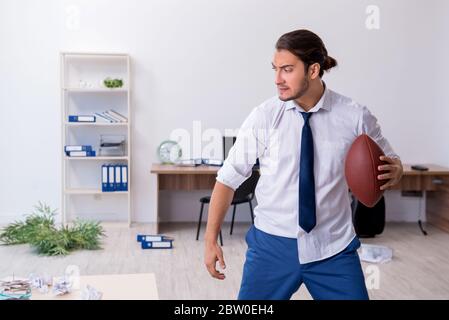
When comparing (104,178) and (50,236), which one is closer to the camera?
(50,236)

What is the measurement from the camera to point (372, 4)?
20.9 ft

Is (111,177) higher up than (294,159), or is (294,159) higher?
(294,159)

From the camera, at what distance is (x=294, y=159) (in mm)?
2328

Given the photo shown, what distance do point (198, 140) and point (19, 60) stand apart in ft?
6.13

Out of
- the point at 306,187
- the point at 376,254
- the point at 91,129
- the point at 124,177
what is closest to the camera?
the point at 306,187

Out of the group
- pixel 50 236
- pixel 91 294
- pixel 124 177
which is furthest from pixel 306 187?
pixel 124 177

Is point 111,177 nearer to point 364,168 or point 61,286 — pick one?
point 61,286

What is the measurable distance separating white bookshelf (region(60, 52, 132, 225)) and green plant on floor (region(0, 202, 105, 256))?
570 mm

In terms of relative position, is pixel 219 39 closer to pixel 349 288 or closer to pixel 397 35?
pixel 397 35

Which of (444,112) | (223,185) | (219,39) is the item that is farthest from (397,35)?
(223,185)

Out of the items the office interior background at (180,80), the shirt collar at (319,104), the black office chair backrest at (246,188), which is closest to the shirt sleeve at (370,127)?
the shirt collar at (319,104)

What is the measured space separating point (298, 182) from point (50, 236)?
3.35m

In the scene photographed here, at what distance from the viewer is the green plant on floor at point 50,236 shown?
201 inches

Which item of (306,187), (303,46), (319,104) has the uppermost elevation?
(303,46)
